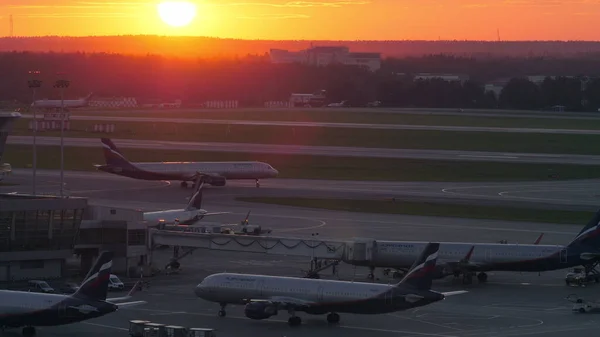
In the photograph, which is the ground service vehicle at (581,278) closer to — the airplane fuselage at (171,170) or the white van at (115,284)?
the white van at (115,284)

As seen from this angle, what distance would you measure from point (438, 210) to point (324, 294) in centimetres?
4884

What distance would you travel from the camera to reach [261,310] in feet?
182

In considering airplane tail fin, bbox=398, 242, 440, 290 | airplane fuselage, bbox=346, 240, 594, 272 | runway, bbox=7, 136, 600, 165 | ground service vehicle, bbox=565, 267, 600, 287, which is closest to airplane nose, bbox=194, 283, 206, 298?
airplane tail fin, bbox=398, 242, 440, 290

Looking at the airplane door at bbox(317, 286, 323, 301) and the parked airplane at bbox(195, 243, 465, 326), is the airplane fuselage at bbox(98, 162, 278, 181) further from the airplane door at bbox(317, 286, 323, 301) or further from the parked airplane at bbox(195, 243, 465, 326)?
the airplane door at bbox(317, 286, 323, 301)

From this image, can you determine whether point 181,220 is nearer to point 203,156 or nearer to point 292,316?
point 292,316

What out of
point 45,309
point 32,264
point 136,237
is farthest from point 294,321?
point 32,264

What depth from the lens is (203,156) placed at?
6004 inches

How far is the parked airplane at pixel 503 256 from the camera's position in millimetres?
69438

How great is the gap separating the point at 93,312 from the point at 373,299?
46.3 ft

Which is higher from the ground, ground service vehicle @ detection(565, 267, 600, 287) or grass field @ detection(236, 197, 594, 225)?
grass field @ detection(236, 197, 594, 225)

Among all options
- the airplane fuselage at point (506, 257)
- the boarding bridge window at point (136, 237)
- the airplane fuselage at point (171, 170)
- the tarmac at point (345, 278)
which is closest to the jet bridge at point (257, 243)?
the boarding bridge window at point (136, 237)

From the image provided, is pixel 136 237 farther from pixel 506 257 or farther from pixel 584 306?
pixel 584 306

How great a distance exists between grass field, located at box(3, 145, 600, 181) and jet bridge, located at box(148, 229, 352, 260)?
58018 mm

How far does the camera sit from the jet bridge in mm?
70500
